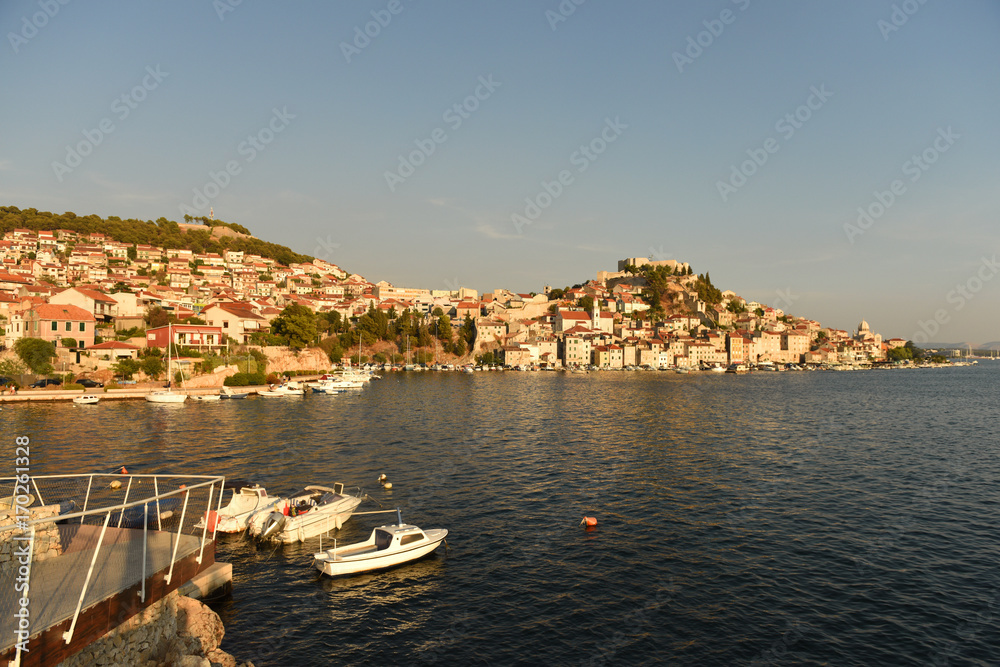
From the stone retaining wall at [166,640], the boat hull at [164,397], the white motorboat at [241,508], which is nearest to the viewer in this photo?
the stone retaining wall at [166,640]

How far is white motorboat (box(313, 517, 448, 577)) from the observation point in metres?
16.7

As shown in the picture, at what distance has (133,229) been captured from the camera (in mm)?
160750

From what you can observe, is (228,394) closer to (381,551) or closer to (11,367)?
(11,367)

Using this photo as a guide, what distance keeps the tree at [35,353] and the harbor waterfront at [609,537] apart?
506 inches

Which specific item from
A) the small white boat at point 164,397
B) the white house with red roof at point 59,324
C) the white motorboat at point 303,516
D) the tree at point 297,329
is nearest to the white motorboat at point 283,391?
the small white boat at point 164,397

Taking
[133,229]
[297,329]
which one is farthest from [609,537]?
[133,229]

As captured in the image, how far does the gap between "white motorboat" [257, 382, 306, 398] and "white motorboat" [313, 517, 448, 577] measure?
161ft

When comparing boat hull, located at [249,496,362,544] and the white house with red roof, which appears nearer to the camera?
boat hull, located at [249,496,362,544]

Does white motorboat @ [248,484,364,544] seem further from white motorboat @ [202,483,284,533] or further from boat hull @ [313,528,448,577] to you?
boat hull @ [313,528,448,577]

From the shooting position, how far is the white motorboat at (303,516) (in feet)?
63.3

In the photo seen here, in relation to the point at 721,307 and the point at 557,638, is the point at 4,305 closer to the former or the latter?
the point at 557,638

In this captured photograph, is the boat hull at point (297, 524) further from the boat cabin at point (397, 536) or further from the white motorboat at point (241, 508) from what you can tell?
the boat cabin at point (397, 536)

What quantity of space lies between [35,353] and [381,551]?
60831 millimetres

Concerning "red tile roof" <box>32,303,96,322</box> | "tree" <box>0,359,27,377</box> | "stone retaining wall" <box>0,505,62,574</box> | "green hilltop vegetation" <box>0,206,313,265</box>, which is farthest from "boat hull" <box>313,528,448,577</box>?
"green hilltop vegetation" <box>0,206,313,265</box>
